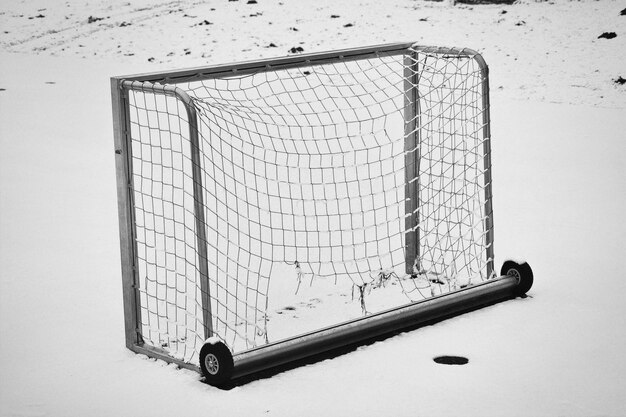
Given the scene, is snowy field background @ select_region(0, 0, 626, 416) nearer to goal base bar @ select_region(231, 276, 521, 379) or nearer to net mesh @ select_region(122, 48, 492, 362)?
goal base bar @ select_region(231, 276, 521, 379)

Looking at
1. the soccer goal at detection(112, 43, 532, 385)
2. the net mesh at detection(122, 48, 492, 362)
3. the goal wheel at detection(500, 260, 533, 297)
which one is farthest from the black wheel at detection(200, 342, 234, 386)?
the goal wheel at detection(500, 260, 533, 297)

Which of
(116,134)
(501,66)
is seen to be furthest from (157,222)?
(501,66)

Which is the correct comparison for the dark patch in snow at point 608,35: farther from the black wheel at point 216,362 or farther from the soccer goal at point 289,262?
the black wheel at point 216,362

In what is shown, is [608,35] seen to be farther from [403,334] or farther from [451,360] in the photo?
[451,360]

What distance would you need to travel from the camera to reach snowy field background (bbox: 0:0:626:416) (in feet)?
10.2

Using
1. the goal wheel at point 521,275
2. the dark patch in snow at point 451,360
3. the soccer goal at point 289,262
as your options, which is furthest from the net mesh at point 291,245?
the dark patch in snow at point 451,360

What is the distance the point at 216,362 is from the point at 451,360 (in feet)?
2.73

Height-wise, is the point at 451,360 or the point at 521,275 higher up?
the point at 521,275

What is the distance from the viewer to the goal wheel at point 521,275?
3906 mm

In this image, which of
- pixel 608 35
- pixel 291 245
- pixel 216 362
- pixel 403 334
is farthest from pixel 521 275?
pixel 608 35

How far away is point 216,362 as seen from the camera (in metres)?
3.07

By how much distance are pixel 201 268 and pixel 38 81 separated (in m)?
5.43

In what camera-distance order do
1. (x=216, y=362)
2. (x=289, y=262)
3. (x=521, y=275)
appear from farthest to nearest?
1. (x=521, y=275)
2. (x=289, y=262)
3. (x=216, y=362)

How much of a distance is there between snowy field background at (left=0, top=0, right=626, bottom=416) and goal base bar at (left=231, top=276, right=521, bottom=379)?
5cm
